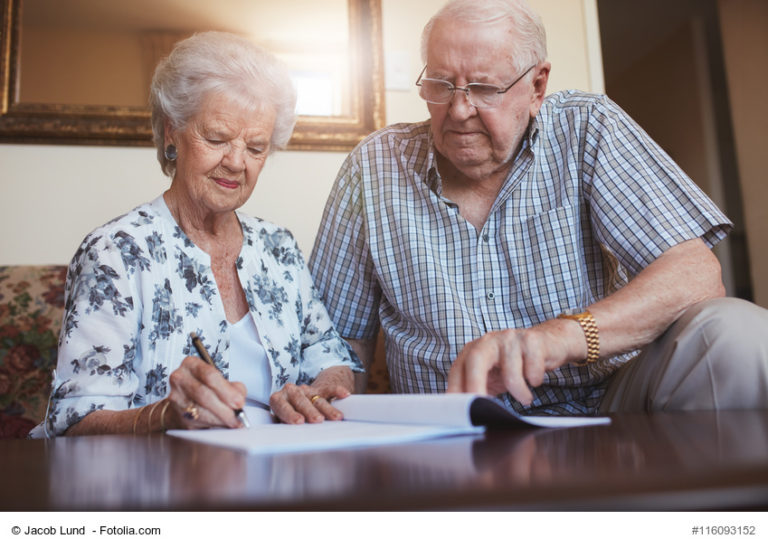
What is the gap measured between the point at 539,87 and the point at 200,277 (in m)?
0.80

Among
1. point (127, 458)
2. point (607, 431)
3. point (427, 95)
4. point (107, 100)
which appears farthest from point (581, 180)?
point (107, 100)

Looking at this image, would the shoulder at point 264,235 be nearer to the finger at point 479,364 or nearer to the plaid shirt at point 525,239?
the plaid shirt at point 525,239

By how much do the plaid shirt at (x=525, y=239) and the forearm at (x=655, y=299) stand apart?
0.06 m

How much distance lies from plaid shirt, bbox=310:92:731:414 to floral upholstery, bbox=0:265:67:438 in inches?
27.6

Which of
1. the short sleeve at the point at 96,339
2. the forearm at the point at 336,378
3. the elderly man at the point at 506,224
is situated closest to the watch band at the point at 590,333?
the elderly man at the point at 506,224

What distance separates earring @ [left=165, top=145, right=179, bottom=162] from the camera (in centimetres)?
132

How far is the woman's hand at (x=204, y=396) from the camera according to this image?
2.67 ft

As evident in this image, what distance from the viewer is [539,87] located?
4.66 ft

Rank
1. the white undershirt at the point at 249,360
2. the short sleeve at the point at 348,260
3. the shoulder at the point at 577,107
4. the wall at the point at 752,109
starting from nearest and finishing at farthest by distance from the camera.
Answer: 1. the white undershirt at the point at 249,360
2. the shoulder at the point at 577,107
3. the short sleeve at the point at 348,260
4. the wall at the point at 752,109

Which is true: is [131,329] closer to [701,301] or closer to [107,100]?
[701,301]

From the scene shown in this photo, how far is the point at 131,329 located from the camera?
1.08m

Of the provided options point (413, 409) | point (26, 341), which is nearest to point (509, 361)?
point (413, 409)

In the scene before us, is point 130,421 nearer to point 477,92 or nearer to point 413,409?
point 413,409

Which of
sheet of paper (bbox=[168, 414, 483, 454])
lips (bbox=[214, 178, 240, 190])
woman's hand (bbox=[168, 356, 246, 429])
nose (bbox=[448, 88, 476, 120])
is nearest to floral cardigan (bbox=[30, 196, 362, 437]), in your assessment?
lips (bbox=[214, 178, 240, 190])
